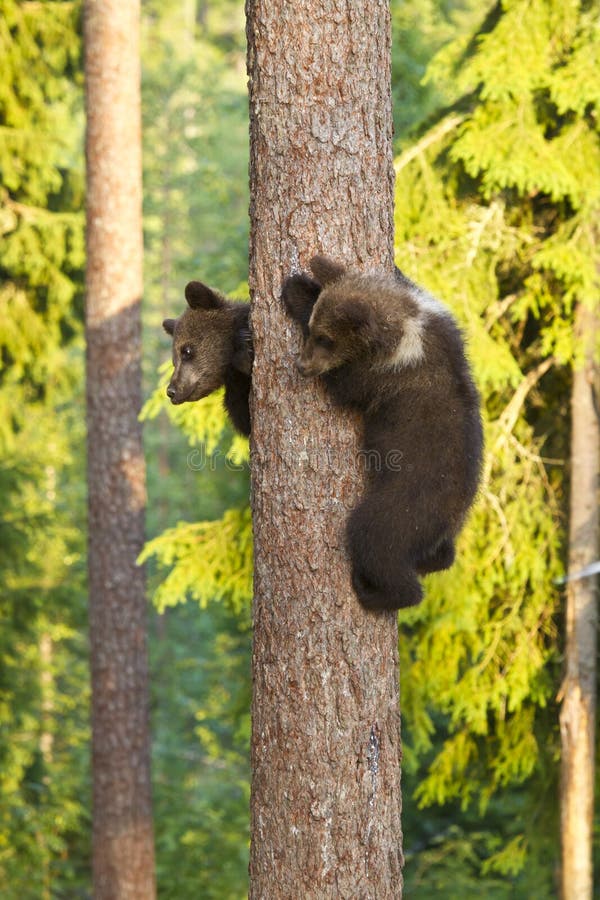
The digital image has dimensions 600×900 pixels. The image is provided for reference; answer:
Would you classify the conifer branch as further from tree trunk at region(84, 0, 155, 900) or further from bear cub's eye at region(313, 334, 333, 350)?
bear cub's eye at region(313, 334, 333, 350)

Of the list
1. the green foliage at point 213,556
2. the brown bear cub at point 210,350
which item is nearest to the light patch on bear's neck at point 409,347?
the brown bear cub at point 210,350

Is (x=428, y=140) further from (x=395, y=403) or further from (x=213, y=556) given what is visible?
(x=395, y=403)

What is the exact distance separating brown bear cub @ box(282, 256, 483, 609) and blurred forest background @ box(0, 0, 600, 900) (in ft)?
10.4

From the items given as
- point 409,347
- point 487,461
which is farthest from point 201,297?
point 487,461

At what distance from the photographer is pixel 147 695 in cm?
811

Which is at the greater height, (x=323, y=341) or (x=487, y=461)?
(x=323, y=341)

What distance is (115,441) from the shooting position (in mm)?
7957

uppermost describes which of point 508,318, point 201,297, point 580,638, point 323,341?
point 508,318

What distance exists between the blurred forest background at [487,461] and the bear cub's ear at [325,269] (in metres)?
3.43

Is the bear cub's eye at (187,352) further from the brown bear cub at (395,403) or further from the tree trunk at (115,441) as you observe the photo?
the tree trunk at (115,441)

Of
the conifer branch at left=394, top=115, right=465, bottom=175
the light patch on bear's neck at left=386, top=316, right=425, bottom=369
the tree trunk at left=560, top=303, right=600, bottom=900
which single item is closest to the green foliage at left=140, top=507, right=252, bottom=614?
the tree trunk at left=560, top=303, right=600, bottom=900

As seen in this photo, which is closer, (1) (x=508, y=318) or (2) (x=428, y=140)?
(2) (x=428, y=140)

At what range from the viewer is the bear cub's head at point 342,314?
11.1ft

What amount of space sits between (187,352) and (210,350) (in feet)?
0.39
